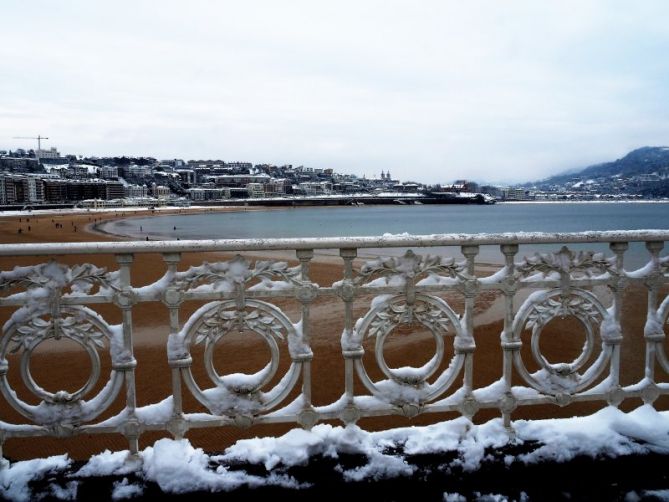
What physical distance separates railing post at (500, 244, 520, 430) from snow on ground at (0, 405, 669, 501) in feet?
0.49

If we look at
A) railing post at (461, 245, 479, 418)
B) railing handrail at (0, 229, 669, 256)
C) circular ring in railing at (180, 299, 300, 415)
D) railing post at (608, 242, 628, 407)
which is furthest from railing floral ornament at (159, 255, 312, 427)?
railing post at (608, 242, 628, 407)

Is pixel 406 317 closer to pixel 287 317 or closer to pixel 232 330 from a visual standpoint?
pixel 287 317

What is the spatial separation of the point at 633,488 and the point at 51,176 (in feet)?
582

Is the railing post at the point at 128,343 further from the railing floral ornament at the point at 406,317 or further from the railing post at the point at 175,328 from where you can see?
the railing floral ornament at the point at 406,317

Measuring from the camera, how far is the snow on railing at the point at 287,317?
8.38 ft

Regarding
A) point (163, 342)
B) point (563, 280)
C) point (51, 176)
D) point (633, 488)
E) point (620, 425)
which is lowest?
point (163, 342)

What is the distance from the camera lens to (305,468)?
2.64m

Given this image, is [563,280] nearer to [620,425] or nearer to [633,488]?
[620,425]

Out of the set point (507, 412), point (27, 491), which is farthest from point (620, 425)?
point (27, 491)

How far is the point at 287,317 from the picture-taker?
2684 millimetres

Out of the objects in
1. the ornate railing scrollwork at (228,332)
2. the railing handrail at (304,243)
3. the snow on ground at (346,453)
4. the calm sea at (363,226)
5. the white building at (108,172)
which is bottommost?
the calm sea at (363,226)

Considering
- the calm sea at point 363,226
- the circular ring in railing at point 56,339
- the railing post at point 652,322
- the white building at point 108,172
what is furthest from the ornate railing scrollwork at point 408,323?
the white building at point 108,172

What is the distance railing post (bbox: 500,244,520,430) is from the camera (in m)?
2.77

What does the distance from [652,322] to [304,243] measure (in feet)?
7.04
